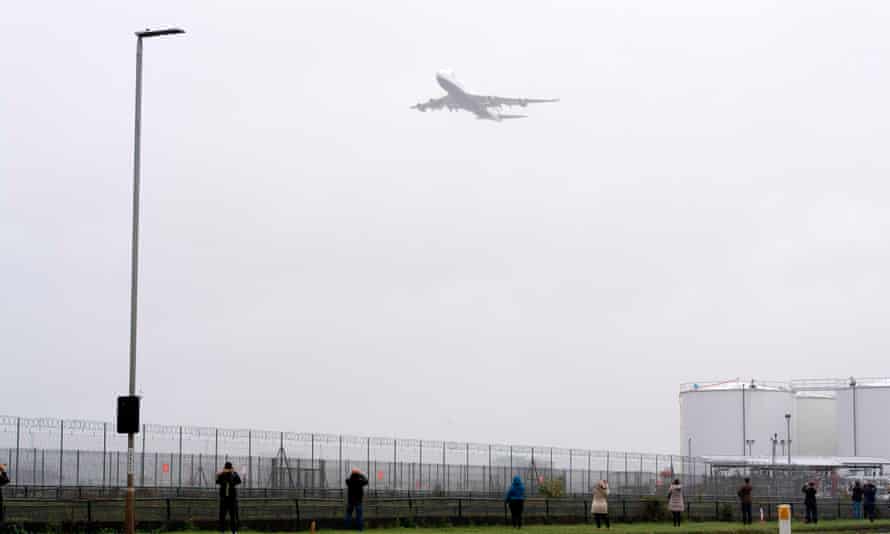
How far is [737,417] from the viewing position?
11581 centimetres

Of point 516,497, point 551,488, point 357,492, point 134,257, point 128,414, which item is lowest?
point 551,488

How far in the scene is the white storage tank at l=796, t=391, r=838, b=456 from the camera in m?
123

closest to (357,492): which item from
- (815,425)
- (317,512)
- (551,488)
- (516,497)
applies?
(317,512)

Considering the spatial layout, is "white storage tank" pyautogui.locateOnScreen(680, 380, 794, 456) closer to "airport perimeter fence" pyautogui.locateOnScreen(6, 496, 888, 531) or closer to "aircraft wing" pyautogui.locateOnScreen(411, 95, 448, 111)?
"aircraft wing" pyautogui.locateOnScreen(411, 95, 448, 111)

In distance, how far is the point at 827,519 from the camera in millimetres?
62281

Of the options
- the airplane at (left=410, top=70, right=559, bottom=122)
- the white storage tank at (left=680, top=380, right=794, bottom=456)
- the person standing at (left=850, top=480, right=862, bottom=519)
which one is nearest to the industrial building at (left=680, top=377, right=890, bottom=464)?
the white storage tank at (left=680, top=380, right=794, bottom=456)

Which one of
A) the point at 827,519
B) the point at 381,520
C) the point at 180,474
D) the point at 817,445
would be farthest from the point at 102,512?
the point at 817,445

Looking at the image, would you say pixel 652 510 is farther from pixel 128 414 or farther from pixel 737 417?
pixel 737 417

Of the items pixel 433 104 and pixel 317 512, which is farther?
pixel 433 104

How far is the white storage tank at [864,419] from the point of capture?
115 meters

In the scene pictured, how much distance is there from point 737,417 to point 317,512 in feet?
263

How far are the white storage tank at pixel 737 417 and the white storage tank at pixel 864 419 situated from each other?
4607 mm

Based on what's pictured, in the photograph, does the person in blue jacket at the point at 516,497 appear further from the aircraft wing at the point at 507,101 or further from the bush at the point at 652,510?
the aircraft wing at the point at 507,101

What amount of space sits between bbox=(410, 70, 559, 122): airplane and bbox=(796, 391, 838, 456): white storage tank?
3686cm
